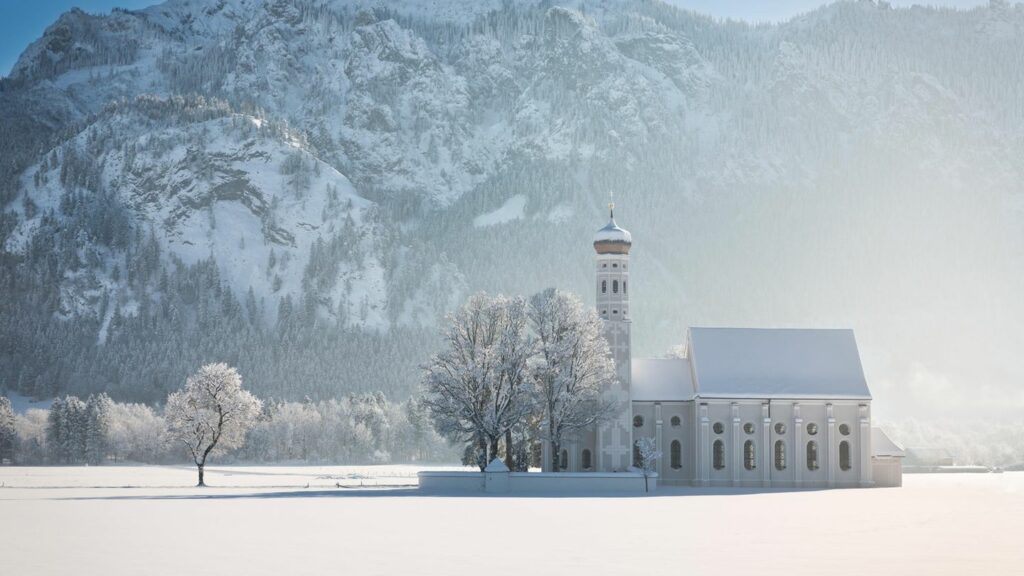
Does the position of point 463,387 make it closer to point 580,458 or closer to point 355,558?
point 580,458

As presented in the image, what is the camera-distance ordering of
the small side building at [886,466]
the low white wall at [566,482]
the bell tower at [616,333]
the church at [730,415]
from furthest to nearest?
1. the small side building at [886,466]
2. the church at [730,415]
3. the bell tower at [616,333]
4. the low white wall at [566,482]

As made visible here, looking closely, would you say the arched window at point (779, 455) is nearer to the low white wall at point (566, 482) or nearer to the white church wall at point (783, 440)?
the white church wall at point (783, 440)

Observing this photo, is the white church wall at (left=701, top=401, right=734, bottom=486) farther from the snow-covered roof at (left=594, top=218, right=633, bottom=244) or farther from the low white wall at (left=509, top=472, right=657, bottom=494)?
the snow-covered roof at (left=594, top=218, right=633, bottom=244)

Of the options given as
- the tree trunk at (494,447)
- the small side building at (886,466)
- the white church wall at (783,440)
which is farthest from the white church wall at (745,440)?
the tree trunk at (494,447)

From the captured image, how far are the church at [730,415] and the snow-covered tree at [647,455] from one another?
4.82ft

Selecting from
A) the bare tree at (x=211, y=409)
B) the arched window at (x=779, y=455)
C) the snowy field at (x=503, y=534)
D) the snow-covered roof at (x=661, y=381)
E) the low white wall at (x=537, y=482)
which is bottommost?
the snowy field at (x=503, y=534)

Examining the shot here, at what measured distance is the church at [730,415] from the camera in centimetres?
11281

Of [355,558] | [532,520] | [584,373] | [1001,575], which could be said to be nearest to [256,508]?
[532,520]

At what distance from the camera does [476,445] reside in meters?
114

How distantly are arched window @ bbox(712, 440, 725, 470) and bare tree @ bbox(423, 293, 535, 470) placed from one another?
60.2ft

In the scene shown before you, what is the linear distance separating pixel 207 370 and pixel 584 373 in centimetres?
3400

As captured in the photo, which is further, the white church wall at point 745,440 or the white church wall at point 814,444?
the white church wall at point 814,444

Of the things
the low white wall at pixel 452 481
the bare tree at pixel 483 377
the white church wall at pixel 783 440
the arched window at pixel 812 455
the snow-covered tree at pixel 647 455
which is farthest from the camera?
the arched window at pixel 812 455

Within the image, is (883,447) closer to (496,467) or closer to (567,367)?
(567,367)
